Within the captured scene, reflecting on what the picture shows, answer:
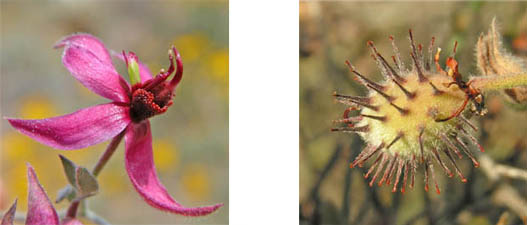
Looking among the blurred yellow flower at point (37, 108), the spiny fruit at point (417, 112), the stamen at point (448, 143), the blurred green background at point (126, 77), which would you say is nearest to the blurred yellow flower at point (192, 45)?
the blurred green background at point (126, 77)

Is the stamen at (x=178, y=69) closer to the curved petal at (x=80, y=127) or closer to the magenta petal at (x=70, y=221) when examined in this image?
the curved petal at (x=80, y=127)

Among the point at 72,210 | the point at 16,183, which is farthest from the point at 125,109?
the point at 16,183

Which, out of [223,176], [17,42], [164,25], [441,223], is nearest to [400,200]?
[441,223]

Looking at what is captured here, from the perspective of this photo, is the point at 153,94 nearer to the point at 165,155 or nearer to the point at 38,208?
the point at 38,208

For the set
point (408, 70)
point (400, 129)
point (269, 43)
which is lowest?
point (400, 129)

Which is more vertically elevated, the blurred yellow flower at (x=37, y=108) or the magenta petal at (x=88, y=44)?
the magenta petal at (x=88, y=44)

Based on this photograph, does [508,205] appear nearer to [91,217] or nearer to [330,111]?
[330,111]

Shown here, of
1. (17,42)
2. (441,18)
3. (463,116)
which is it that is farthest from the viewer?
(441,18)
